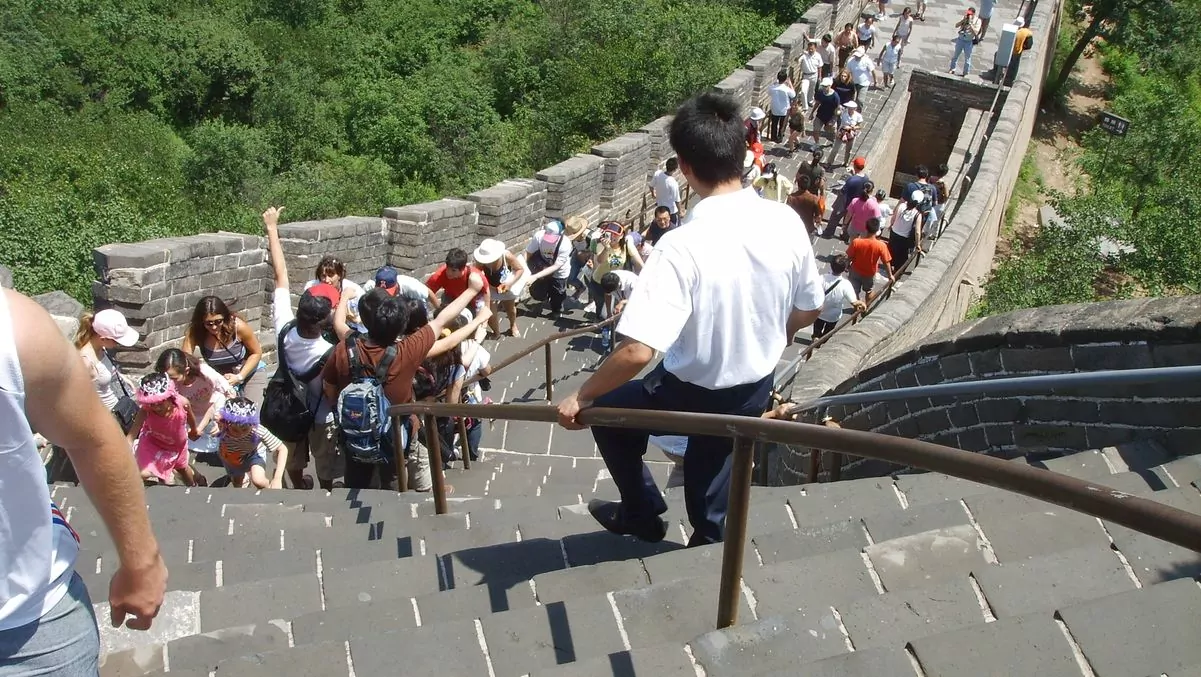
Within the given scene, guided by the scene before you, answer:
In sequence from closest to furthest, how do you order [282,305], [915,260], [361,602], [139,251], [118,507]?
[118,507] → [361,602] → [282,305] → [139,251] → [915,260]

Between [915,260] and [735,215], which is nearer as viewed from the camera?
[735,215]

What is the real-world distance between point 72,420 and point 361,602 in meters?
1.62

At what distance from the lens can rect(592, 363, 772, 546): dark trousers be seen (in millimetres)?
3064

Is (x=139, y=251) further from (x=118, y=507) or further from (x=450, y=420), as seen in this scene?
(x=118, y=507)

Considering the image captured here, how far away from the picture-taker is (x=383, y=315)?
15.5 feet

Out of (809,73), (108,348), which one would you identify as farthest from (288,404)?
(809,73)

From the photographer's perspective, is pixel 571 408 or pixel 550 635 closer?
pixel 550 635

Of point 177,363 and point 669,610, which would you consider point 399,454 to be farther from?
point 669,610

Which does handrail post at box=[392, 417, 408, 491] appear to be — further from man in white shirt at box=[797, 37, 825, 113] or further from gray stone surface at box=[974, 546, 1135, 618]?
man in white shirt at box=[797, 37, 825, 113]

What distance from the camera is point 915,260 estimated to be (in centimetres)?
1085

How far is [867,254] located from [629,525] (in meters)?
6.89

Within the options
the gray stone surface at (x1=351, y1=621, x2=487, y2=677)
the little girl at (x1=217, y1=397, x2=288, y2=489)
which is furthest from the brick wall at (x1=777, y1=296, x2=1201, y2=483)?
the little girl at (x1=217, y1=397, x2=288, y2=489)

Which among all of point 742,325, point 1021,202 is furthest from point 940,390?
point 1021,202

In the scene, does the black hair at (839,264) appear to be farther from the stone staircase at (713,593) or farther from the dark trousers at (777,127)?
the dark trousers at (777,127)
